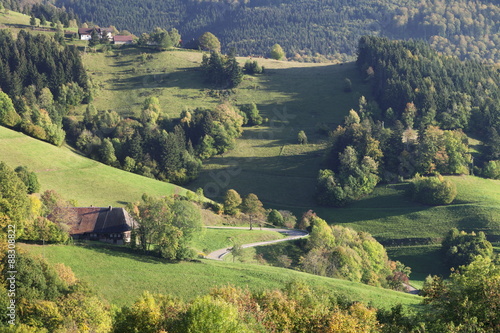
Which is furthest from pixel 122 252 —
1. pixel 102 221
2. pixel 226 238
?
pixel 226 238

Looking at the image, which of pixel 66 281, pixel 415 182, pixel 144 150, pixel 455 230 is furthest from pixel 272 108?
pixel 66 281

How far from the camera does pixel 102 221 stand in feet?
244

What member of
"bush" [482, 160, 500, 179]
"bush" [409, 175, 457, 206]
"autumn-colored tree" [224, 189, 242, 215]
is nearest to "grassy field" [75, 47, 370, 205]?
"autumn-colored tree" [224, 189, 242, 215]

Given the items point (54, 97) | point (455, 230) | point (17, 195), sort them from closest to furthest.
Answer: point (17, 195), point (455, 230), point (54, 97)

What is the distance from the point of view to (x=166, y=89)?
159625 mm

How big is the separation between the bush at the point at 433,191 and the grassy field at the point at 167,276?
50731 mm

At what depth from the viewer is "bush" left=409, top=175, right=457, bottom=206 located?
10862 centimetres

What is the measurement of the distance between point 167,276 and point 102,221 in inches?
723

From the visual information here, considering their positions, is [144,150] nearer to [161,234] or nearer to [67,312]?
[161,234]

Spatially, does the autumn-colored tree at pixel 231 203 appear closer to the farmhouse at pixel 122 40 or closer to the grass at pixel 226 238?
the grass at pixel 226 238

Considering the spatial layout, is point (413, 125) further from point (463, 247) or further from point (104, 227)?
point (104, 227)

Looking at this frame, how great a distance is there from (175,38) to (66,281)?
477 ft

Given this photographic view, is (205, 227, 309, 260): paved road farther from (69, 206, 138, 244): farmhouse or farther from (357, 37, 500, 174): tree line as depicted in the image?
(357, 37, 500, 174): tree line

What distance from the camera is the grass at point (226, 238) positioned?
79944 mm
